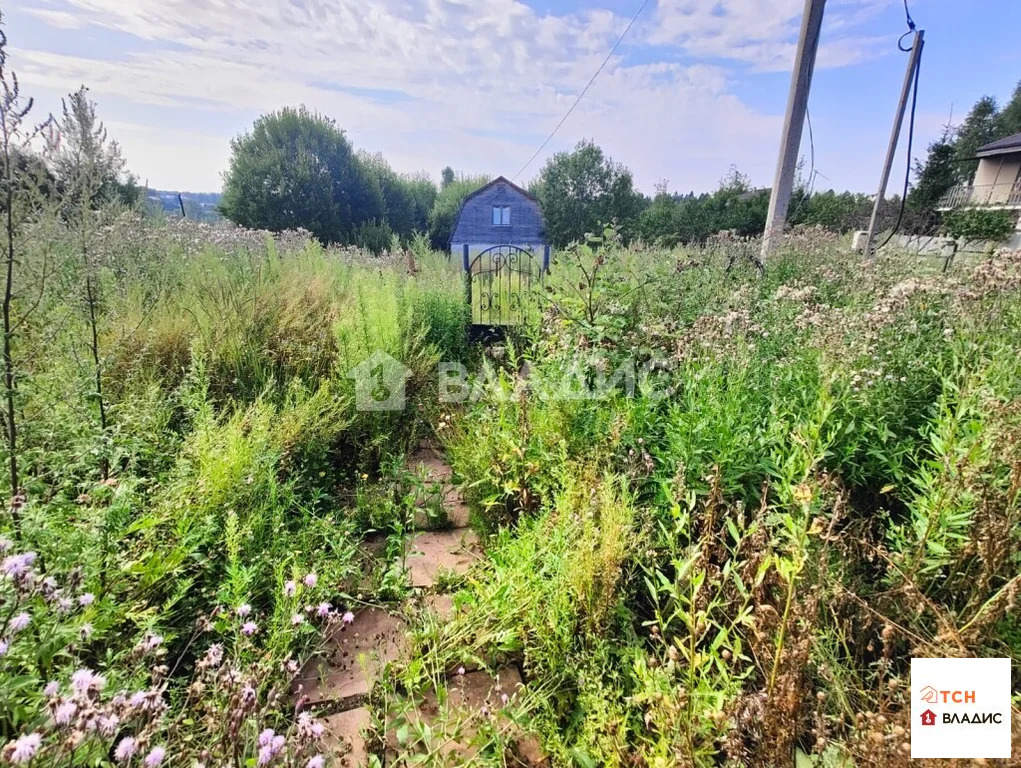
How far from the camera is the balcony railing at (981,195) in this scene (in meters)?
17.0

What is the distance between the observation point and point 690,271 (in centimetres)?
396

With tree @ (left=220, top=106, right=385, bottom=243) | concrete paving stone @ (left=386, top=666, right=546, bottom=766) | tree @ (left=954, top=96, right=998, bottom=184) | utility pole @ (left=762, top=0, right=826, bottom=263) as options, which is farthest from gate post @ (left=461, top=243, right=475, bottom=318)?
tree @ (left=954, top=96, right=998, bottom=184)

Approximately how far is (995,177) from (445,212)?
88.7 ft

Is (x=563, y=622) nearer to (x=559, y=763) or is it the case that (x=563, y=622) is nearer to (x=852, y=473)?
(x=559, y=763)

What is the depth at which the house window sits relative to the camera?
22.0 metres

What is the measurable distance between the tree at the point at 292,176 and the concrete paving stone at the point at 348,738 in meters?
20.6

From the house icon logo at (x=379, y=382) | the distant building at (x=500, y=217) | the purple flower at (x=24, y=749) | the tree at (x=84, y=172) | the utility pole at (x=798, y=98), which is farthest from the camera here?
the distant building at (x=500, y=217)

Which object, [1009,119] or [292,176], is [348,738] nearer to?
[292,176]

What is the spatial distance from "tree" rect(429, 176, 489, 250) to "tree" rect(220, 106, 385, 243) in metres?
5.23

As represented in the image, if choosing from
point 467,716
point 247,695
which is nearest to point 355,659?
point 467,716

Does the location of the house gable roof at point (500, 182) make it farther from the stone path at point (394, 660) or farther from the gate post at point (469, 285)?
the stone path at point (394, 660)

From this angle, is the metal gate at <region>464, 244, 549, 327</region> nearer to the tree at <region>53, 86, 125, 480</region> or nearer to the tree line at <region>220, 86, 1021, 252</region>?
the tree at <region>53, 86, 125, 480</region>

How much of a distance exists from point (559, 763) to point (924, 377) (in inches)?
80.9

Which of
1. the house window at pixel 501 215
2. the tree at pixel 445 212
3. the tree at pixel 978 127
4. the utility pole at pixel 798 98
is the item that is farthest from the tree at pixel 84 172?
the tree at pixel 978 127
